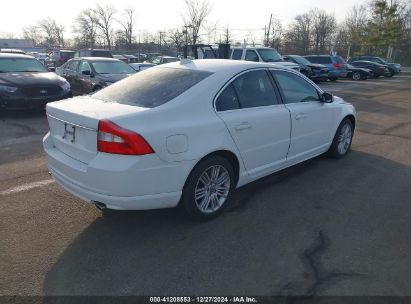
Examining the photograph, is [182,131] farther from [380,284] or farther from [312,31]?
[312,31]

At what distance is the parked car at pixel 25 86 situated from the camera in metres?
8.73

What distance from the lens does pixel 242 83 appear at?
408 centimetres

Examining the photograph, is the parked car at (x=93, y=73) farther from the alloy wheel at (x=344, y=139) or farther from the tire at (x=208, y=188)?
the tire at (x=208, y=188)

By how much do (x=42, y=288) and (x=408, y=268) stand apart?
2.99 m

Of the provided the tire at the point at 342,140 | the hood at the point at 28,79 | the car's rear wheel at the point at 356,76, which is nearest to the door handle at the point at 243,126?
the tire at the point at 342,140

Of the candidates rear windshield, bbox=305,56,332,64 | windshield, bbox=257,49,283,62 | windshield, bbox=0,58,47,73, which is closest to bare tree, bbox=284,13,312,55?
rear windshield, bbox=305,56,332,64

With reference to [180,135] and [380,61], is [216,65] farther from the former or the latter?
[380,61]

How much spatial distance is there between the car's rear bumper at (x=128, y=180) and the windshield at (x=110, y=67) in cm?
848

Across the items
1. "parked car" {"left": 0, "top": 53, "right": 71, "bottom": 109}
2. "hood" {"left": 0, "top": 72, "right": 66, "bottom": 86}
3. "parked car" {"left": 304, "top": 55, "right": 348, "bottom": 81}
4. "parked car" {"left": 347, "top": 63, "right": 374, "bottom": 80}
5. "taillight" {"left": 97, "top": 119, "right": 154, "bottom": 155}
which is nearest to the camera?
"taillight" {"left": 97, "top": 119, "right": 154, "bottom": 155}

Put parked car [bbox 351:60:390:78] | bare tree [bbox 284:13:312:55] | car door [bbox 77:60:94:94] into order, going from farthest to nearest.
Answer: bare tree [bbox 284:13:312:55] → parked car [bbox 351:60:390:78] → car door [bbox 77:60:94:94]

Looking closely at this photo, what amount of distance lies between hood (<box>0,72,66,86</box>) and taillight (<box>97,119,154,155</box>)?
6918mm

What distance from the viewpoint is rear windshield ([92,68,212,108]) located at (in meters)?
3.60

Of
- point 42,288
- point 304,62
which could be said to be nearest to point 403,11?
point 304,62

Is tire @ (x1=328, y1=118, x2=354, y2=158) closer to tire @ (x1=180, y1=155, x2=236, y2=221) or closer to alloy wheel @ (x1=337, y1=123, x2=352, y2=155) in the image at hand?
alloy wheel @ (x1=337, y1=123, x2=352, y2=155)
